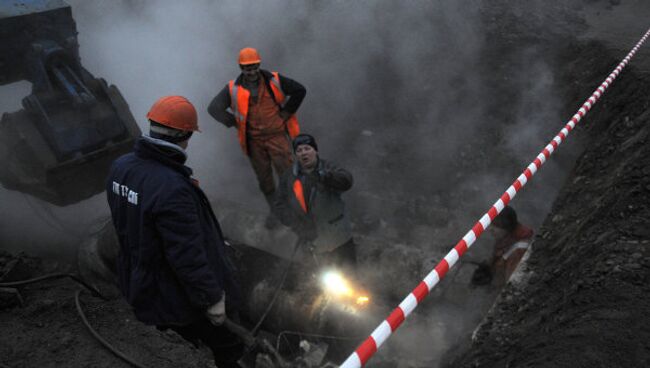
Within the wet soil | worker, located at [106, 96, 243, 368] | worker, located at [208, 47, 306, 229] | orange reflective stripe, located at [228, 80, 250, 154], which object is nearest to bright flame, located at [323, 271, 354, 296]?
the wet soil

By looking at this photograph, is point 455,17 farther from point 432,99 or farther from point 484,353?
point 484,353

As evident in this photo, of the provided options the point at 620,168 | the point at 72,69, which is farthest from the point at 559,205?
the point at 72,69

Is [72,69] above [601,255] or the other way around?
above

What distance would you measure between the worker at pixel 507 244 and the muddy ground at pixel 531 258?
13 cm

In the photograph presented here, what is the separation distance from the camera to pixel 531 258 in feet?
12.2

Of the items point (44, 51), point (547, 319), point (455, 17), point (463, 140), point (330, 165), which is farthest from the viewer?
point (455, 17)

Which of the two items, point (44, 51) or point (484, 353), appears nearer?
point (484, 353)

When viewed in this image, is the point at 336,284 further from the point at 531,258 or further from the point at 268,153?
the point at 268,153

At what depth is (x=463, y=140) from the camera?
7340 millimetres

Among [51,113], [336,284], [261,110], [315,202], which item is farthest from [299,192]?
[51,113]

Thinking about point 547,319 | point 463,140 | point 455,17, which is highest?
point 455,17

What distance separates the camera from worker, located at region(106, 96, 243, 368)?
94.9 inches

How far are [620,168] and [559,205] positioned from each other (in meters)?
0.71

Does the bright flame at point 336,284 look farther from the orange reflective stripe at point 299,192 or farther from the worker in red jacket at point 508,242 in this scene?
the worker in red jacket at point 508,242
